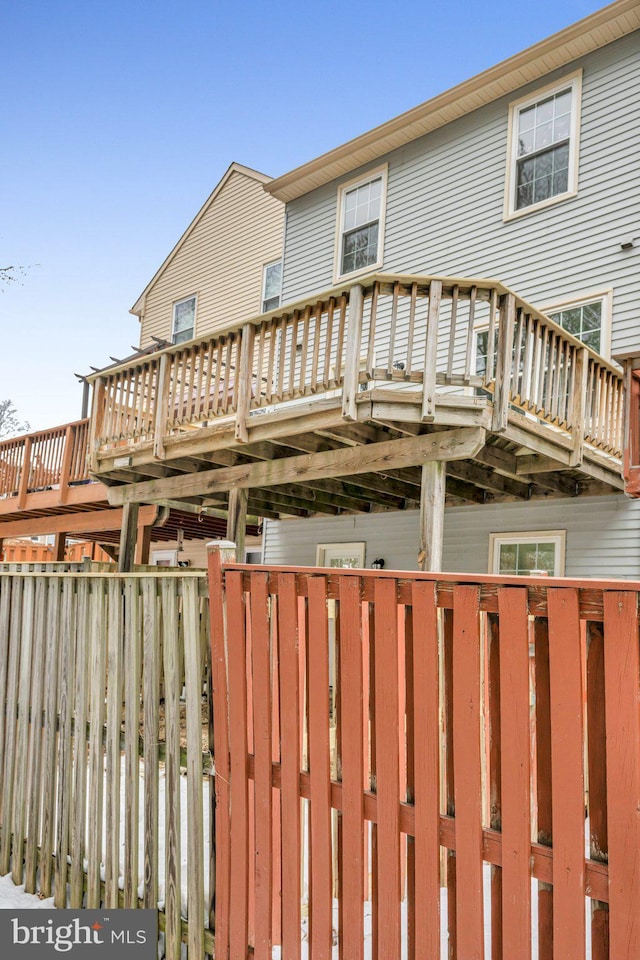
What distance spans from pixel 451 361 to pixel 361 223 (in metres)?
6.15

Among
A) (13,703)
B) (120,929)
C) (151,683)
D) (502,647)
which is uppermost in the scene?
(502,647)

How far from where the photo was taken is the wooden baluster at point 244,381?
6441mm

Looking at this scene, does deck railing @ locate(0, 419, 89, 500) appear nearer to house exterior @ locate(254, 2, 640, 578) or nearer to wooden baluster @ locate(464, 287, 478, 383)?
house exterior @ locate(254, 2, 640, 578)

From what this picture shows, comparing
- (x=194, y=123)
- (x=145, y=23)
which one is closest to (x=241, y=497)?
(x=145, y=23)

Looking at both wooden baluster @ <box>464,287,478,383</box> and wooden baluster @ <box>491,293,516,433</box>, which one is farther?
wooden baluster @ <box>491,293,516,433</box>

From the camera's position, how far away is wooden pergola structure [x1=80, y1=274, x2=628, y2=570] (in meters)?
5.39

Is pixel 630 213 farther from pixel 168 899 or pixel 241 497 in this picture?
pixel 168 899

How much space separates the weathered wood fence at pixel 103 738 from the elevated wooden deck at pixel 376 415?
2870 millimetres

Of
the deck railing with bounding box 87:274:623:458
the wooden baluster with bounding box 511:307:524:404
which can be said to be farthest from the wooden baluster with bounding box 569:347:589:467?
the wooden baluster with bounding box 511:307:524:404

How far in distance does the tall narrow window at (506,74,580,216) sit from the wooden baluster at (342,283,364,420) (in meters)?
4.37

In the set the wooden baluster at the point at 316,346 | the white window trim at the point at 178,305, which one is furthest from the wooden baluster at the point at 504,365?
the white window trim at the point at 178,305

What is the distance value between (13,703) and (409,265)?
8.13m

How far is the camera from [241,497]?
7645 mm

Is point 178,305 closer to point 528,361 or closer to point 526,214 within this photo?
point 526,214
